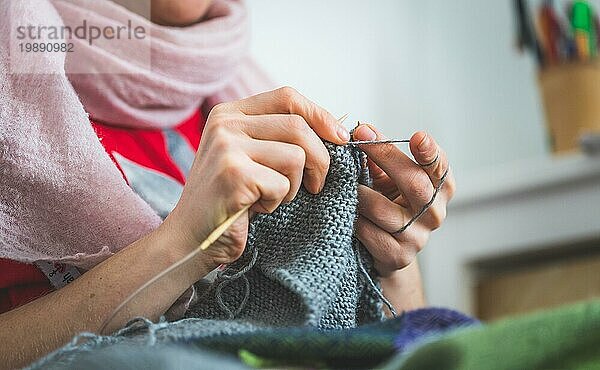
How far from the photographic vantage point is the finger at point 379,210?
1.97 feet

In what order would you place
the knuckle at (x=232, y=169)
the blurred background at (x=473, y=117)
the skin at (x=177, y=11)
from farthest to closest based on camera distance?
the blurred background at (x=473, y=117) → the skin at (x=177, y=11) → the knuckle at (x=232, y=169)

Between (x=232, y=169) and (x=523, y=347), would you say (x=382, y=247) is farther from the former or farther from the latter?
(x=523, y=347)

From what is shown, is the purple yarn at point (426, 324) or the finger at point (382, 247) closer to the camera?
the purple yarn at point (426, 324)

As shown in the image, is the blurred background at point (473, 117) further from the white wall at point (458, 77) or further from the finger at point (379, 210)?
the finger at point (379, 210)

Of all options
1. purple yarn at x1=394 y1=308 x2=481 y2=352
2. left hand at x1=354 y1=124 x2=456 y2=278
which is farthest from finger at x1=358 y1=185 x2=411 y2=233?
purple yarn at x1=394 y1=308 x2=481 y2=352

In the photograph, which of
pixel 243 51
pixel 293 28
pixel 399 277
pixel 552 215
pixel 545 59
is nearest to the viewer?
pixel 399 277

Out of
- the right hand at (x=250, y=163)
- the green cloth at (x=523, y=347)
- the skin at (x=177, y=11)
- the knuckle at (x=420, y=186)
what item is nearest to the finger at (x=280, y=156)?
the right hand at (x=250, y=163)

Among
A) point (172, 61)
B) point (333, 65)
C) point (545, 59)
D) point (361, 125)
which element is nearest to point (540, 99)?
point (545, 59)

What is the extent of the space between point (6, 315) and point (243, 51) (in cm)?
44

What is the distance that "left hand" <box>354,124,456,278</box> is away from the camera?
0.59 meters

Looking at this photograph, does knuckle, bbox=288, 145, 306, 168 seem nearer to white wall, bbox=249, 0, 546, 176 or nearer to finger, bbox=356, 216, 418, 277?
finger, bbox=356, 216, 418, 277

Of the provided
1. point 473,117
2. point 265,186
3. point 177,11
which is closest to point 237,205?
point 265,186

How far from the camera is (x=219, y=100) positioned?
0.90m

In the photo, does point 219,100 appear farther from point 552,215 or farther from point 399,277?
point 552,215
